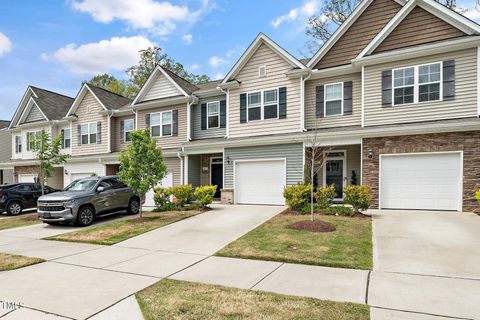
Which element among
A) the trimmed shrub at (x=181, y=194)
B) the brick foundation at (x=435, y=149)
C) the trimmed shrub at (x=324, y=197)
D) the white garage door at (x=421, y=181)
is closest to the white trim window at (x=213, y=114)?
the trimmed shrub at (x=181, y=194)

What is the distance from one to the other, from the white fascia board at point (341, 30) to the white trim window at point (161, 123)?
8955 mm

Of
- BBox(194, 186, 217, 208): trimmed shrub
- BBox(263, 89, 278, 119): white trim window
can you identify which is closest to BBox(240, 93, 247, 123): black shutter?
BBox(263, 89, 278, 119): white trim window

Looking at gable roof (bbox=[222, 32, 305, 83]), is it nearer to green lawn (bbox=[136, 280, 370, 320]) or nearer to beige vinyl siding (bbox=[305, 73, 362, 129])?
beige vinyl siding (bbox=[305, 73, 362, 129])

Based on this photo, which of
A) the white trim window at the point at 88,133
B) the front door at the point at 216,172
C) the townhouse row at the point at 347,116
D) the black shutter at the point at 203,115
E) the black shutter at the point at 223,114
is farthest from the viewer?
the white trim window at the point at 88,133

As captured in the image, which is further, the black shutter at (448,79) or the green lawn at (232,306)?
the black shutter at (448,79)

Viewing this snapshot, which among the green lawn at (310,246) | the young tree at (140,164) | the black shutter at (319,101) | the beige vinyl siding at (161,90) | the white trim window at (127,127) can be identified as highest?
the beige vinyl siding at (161,90)

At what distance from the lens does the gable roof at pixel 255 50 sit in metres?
15.0

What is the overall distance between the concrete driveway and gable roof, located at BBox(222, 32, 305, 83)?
8.33 meters

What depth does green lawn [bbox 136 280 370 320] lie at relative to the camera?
13.1 ft

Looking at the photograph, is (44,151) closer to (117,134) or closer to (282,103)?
(117,134)

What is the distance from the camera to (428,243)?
7547 millimetres

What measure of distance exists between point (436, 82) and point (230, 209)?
9875 millimetres

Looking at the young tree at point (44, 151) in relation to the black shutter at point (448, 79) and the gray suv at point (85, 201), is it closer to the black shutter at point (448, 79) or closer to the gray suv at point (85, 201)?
the gray suv at point (85, 201)

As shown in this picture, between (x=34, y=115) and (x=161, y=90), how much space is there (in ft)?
44.1
